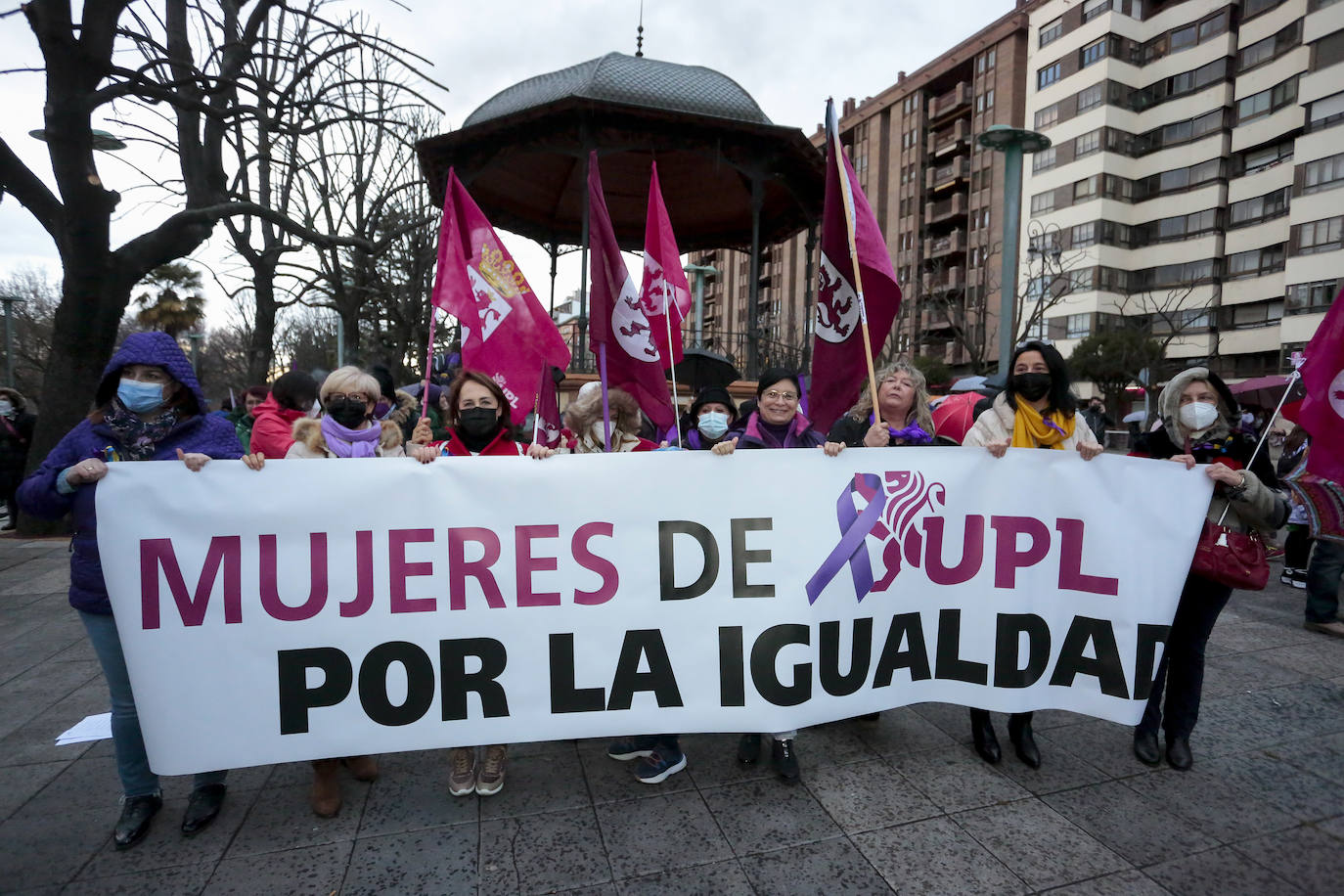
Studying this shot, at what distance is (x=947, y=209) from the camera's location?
165ft

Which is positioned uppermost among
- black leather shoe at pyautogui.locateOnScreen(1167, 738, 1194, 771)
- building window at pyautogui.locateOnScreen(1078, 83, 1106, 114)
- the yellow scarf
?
building window at pyautogui.locateOnScreen(1078, 83, 1106, 114)

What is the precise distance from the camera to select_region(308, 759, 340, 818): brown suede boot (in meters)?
2.85

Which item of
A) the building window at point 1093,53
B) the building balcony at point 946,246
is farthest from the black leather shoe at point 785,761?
the building balcony at point 946,246

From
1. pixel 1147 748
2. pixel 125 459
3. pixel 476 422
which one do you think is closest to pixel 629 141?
pixel 476 422

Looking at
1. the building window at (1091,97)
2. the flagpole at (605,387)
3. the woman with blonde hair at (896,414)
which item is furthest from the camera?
the building window at (1091,97)

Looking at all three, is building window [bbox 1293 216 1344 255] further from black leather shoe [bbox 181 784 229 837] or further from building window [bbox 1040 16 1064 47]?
black leather shoe [bbox 181 784 229 837]

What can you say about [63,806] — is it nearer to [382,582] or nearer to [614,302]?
[382,582]

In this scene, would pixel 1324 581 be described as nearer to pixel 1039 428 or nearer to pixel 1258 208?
pixel 1039 428

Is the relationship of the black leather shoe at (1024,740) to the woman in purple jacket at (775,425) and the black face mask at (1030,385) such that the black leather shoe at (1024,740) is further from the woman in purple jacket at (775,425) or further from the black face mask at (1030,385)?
the black face mask at (1030,385)

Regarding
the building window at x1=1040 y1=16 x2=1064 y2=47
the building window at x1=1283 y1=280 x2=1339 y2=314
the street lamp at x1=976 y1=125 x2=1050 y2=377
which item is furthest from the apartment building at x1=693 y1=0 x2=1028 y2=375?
the street lamp at x1=976 y1=125 x2=1050 y2=377

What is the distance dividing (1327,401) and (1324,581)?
3166 mm

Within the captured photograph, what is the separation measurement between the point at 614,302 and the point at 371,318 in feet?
74.6

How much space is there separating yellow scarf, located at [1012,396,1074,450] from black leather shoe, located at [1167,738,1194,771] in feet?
4.72

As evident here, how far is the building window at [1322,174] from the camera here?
108ft
